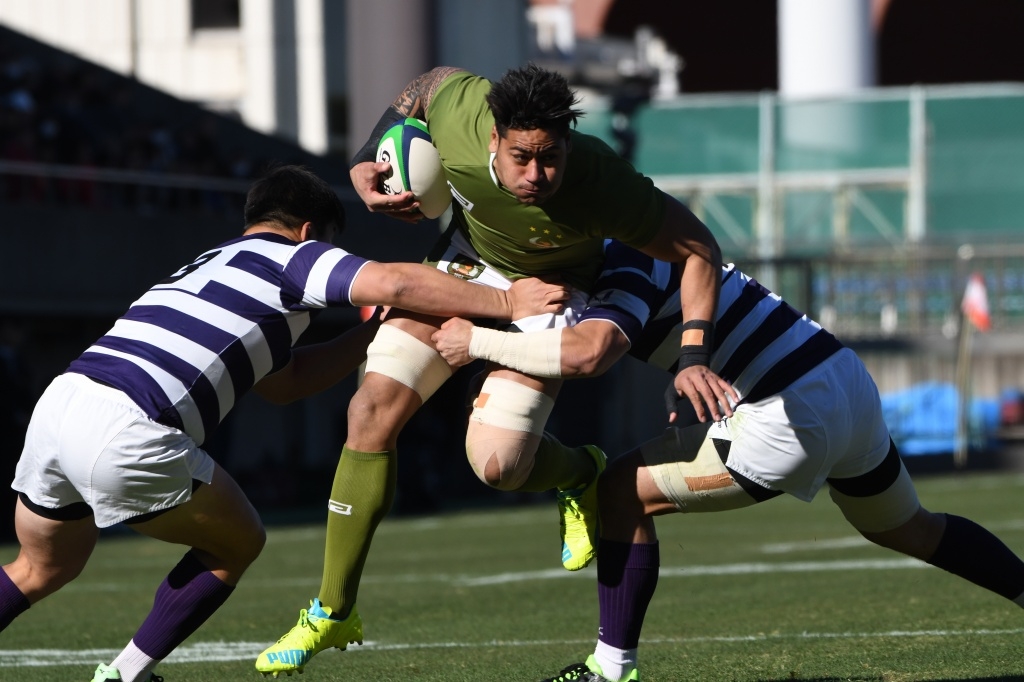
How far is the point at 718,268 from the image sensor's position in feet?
18.2

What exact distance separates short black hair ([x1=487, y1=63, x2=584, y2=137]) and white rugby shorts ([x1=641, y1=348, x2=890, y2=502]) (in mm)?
1125

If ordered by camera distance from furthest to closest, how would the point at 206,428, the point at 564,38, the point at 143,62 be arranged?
the point at 564,38
the point at 143,62
the point at 206,428

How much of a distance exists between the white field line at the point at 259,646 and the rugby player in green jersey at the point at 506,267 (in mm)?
1412

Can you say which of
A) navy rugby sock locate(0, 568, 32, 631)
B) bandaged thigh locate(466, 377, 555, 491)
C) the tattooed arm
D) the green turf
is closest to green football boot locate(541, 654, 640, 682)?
the green turf

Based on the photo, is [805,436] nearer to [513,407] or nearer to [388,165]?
[513,407]

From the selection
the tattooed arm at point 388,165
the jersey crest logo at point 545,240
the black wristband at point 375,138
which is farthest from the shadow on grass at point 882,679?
the black wristband at point 375,138

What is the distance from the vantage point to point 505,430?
5.70 metres

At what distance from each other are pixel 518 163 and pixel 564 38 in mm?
33630

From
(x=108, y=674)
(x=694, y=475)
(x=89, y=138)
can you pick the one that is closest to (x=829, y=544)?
(x=694, y=475)

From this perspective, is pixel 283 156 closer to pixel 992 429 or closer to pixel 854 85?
pixel 992 429

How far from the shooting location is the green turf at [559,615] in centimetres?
633

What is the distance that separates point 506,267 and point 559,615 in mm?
3063

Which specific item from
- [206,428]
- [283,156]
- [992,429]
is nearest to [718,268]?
[206,428]

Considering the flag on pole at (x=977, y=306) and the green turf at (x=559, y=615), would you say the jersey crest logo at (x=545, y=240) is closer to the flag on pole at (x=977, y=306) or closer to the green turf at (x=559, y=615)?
the green turf at (x=559, y=615)
